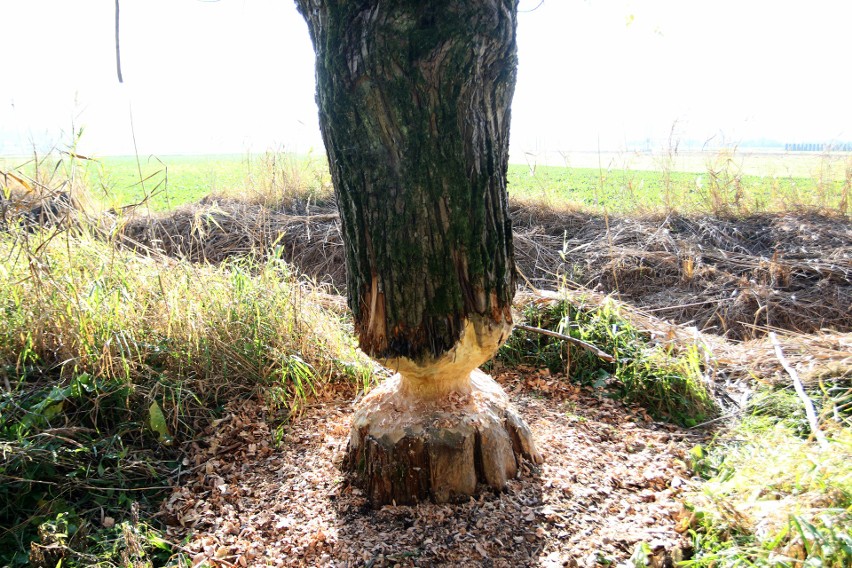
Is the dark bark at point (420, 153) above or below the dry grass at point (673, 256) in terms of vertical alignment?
above

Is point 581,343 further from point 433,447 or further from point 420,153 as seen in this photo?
point 420,153

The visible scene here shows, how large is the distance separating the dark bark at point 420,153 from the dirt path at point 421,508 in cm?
59

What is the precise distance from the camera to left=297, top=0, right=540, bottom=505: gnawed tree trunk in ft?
4.99

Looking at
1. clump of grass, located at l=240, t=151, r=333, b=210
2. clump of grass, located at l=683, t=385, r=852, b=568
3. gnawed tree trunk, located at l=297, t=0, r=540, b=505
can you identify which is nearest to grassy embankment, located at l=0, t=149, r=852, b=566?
clump of grass, located at l=683, t=385, r=852, b=568

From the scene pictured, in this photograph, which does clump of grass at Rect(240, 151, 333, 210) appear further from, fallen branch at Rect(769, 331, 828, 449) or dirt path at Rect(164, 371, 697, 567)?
fallen branch at Rect(769, 331, 828, 449)

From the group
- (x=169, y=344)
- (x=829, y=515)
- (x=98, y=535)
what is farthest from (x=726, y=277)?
(x=98, y=535)

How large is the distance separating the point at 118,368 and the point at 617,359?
96.5 inches

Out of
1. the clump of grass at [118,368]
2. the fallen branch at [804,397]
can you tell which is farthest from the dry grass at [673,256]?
the clump of grass at [118,368]

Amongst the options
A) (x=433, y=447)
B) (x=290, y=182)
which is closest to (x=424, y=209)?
(x=433, y=447)

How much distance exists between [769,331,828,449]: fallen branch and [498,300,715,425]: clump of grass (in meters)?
0.38

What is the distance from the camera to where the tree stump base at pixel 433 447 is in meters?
1.86

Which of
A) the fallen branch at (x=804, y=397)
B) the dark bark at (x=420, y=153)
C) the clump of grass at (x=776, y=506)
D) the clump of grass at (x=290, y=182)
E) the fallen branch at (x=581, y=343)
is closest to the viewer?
the clump of grass at (x=776, y=506)

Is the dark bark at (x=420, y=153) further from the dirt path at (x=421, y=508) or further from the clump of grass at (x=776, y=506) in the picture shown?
the clump of grass at (x=776, y=506)

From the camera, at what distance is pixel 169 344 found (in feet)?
8.17
